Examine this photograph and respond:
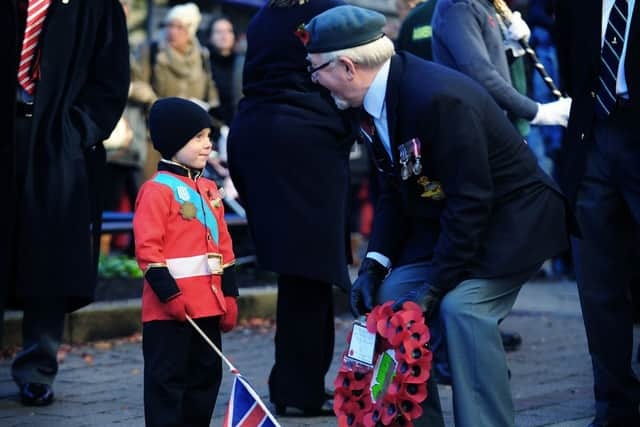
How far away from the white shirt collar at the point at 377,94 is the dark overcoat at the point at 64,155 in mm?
2145

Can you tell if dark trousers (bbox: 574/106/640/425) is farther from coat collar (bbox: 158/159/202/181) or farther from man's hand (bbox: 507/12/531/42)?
coat collar (bbox: 158/159/202/181)

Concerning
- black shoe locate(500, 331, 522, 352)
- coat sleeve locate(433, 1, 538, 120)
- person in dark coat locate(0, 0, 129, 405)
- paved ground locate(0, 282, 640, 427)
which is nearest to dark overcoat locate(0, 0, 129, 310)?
person in dark coat locate(0, 0, 129, 405)

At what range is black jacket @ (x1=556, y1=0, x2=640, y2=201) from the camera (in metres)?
5.25

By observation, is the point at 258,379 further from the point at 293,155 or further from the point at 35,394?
the point at 293,155

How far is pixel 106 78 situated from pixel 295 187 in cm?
117

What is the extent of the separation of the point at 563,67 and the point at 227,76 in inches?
255

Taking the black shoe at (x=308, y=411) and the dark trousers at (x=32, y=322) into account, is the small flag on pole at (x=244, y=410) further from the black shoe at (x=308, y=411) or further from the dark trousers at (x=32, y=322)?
the dark trousers at (x=32, y=322)

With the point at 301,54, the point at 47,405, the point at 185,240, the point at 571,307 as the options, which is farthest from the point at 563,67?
the point at 571,307

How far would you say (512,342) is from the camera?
7543 millimetres

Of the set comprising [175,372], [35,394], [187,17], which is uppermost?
[175,372]

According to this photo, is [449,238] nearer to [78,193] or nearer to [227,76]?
[78,193]

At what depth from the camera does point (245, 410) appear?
418cm

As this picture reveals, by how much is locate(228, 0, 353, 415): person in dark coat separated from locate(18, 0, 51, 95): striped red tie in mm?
1010

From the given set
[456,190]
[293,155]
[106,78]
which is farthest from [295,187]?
[456,190]
